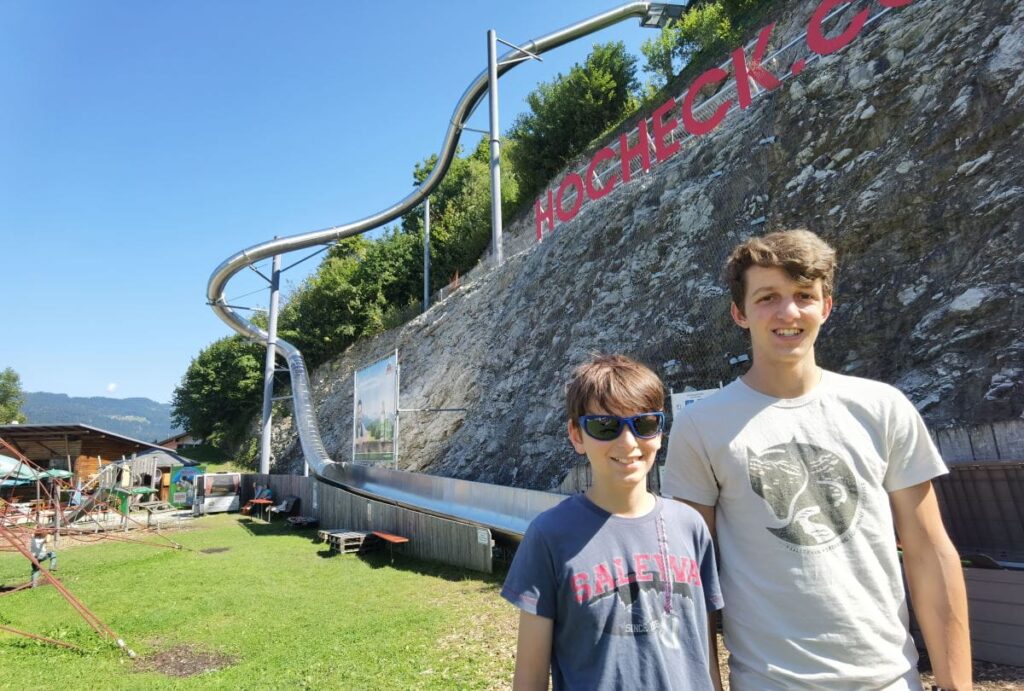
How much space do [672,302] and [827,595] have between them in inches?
444

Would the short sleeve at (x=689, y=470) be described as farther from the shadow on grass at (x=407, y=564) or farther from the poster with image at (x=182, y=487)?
the poster with image at (x=182, y=487)

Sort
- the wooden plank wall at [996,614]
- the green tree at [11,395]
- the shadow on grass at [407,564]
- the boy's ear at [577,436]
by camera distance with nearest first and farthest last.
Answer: the boy's ear at [577,436] < the wooden plank wall at [996,614] < the shadow on grass at [407,564] < the green tree at [11,395]

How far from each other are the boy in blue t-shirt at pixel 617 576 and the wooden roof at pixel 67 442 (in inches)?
1225

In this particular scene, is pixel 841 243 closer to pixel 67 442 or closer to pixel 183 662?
pixel 183 662

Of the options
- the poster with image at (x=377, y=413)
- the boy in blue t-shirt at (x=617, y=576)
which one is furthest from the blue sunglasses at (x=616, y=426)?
the poster with image at (x=377, y=413)

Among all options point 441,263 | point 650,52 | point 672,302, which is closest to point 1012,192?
point 672,302

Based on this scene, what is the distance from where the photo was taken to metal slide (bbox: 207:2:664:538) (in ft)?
37.0

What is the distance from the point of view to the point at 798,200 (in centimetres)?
1104

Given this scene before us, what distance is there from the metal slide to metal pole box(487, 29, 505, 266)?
1.05m

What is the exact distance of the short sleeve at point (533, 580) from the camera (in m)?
1.65

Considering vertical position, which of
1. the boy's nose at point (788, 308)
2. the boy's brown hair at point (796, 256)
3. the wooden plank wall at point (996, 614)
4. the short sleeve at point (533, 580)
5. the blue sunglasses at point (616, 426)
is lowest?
the wooden plank wall at point (996, 614)

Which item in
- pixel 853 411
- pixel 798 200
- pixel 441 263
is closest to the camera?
pixel 853 411

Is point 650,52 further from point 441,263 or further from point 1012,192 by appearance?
point 1012,192

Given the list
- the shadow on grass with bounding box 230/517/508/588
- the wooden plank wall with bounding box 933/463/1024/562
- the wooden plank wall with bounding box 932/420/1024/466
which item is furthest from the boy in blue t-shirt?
the shadow on grass with bounding box 230/517/508/588
